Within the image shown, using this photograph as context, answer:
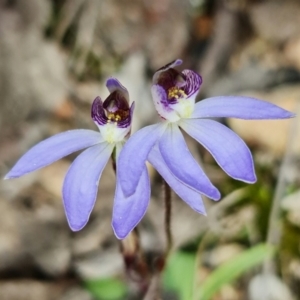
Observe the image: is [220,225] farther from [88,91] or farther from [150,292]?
[88,91]

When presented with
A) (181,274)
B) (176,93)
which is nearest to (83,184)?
(176,93)

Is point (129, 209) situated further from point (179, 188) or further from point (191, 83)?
point (191, 83)

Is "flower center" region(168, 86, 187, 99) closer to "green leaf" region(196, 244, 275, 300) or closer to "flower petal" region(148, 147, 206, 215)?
"flower petal" region(148, 147, 206, 215)

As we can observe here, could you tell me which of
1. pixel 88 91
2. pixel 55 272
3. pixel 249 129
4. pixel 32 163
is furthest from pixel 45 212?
pixel 32 163

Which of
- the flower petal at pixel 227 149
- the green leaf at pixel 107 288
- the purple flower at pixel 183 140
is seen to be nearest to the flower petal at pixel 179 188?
the purple flower at pixel 183 140

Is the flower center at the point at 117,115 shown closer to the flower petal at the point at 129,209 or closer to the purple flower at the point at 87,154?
the purple flower at the point at 87,154

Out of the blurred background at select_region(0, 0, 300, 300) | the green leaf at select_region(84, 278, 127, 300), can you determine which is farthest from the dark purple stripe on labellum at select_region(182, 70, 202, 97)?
the green leaf at select_region(84, 278, 127, 300)

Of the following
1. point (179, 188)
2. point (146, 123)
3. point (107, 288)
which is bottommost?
point (107, 288)
